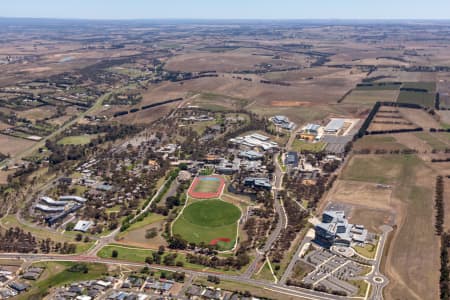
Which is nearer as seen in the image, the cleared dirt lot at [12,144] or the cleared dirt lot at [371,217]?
the cleared dirt lot at [371,217]

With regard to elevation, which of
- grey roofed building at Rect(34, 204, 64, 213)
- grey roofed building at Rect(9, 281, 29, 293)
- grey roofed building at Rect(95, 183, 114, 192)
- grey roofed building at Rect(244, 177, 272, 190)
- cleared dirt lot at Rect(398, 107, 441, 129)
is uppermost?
cleared dirt lot at Rect(398, 107, 441, 129)

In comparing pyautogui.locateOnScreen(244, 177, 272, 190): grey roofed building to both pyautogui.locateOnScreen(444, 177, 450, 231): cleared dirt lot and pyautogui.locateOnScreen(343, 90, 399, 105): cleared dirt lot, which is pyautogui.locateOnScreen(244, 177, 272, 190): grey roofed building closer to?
pyautogui.locateOnScreen(444, 177, 450, 231): cleared dirt lot

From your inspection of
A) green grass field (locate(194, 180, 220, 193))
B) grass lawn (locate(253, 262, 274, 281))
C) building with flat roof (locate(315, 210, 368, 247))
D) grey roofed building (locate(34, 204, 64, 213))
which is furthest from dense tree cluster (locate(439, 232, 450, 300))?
grey roofed building (locate(34, 204, 64, 213))

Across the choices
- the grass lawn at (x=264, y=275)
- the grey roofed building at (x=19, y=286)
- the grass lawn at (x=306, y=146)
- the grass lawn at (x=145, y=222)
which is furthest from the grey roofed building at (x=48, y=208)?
the grass lawn at (x=306, y=146)

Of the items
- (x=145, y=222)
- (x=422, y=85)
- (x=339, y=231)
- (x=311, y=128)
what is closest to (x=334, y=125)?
(x=311, y=128)

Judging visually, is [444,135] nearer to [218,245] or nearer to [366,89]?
[366,89]

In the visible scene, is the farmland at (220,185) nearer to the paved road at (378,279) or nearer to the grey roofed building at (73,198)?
the paved road at (378,279)
